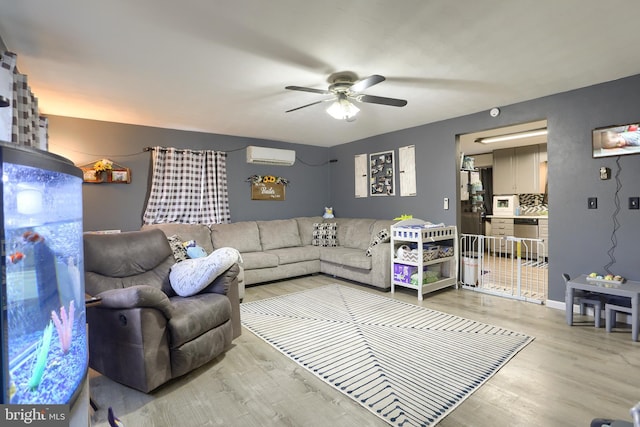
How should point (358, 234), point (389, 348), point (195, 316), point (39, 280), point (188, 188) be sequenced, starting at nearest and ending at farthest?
point (39, 280), point (195, 316), point (389, 348), point (188, 188), point (358, 234)

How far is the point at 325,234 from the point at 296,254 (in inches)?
33.5

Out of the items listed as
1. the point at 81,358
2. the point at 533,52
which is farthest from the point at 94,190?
the point at 533,52

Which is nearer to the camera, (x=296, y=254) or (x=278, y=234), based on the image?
(x=296, y=254)

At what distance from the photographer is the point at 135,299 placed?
1.87 metres

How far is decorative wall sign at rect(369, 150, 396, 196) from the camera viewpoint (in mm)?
5270

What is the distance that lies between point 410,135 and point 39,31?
436cm

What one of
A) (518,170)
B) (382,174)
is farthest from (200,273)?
(518,170)

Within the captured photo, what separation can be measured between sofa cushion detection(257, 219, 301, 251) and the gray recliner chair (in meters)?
2.48

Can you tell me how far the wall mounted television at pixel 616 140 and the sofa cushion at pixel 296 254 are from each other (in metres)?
3.78

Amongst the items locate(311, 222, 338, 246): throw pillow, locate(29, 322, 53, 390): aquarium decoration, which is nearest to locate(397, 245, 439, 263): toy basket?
locate(311, 222, 338, 246): throw pillow

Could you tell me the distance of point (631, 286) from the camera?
2828mm

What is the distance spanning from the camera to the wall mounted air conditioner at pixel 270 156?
207 inches

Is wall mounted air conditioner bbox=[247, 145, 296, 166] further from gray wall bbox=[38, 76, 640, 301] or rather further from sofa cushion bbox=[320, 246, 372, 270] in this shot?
sofa cushion bbox=[320, 246, 372, 270]

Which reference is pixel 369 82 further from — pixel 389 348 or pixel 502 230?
pixel 502 230
